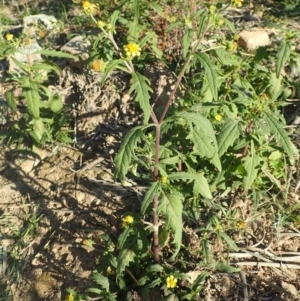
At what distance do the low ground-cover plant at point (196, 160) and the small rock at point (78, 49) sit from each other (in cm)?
129

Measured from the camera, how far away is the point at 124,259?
2881mm

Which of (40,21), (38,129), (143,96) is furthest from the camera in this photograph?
(40,21)

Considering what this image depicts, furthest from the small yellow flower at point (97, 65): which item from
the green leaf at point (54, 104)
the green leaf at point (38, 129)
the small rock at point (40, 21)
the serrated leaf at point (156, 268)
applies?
the serrated leaf at point (156, 268)

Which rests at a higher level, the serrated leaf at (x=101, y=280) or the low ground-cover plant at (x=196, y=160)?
the low ground-cover plant at (x=196, y=160)

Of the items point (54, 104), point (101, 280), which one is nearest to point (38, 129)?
point (54, 104)

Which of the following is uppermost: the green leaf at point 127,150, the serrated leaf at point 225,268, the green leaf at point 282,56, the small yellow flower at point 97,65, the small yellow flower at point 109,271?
the green leaf at point 282,56

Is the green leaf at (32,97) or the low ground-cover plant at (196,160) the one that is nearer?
the low ground-cover plant at (196,160)

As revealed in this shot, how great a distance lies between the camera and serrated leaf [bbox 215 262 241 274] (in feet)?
9.93

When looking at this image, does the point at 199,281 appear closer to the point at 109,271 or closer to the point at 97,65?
the point at 109,271

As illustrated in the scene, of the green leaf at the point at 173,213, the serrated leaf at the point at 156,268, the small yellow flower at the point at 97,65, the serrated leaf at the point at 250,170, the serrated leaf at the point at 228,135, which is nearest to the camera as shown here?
the green leaf at the point at 173,213

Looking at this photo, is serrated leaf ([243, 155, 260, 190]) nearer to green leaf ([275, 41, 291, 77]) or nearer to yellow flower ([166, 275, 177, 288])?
green leaf ([275, 41, 291, 77])

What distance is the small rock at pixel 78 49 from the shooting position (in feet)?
15.8

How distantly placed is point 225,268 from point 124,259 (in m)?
0.74

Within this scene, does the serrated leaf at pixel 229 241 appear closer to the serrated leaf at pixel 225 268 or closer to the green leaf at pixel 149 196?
the serrated leaf at pixel 225 268
